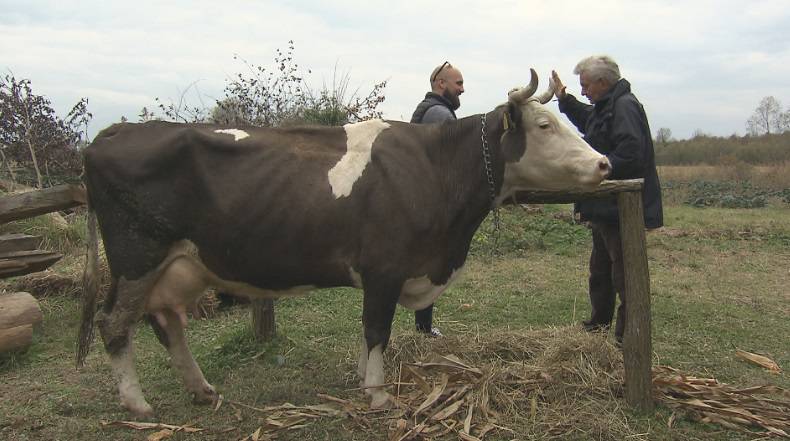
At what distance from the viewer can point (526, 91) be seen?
3.86 m

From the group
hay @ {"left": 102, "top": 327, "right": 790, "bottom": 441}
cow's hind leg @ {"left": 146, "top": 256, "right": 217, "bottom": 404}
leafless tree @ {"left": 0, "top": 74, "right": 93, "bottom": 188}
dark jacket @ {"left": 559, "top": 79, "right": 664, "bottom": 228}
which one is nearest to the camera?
hay @ {"left": 102, "top": 327, "right": 790, "bottom": 441}

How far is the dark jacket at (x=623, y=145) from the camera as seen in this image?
440 cm

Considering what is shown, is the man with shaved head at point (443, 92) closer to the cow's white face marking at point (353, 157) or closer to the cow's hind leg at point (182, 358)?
the cow's white face marking at point (353, 157)

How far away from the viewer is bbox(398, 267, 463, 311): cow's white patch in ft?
13.4

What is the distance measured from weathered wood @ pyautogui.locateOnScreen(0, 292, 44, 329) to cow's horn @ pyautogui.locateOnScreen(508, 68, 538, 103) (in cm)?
455

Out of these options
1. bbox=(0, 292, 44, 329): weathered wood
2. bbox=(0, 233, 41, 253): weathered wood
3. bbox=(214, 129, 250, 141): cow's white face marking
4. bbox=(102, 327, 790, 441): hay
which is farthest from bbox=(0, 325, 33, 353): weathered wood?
bbox=(214, 129, 250, 141): cow's white face marking

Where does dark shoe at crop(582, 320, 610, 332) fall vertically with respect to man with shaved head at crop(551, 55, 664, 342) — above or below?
below

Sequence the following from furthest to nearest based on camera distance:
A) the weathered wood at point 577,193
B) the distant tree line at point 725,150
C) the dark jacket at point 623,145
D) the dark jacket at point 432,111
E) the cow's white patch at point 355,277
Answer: the distant tree line at point 725,150, the dark jacket at point 432,111, the dark jacket at point 623,145, the cow's white patch at point 355,277, the weathered wood at point 577,193

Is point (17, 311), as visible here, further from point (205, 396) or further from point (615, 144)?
point (615, 144)

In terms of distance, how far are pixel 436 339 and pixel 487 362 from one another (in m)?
0.52

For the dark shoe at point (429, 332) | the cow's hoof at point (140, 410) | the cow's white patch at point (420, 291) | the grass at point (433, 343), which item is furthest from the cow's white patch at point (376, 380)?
the cow's hoof at point (140, 410)

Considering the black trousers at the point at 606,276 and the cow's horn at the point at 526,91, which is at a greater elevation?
the cow's horn at the point at 526,91

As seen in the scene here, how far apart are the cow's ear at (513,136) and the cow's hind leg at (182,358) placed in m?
2.53

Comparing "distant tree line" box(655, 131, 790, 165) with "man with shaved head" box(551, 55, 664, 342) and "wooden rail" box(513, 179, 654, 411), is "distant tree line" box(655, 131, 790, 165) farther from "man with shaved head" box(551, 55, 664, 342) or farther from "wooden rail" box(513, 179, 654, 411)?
"wooden rail" box(513, 179, 654, 411)
